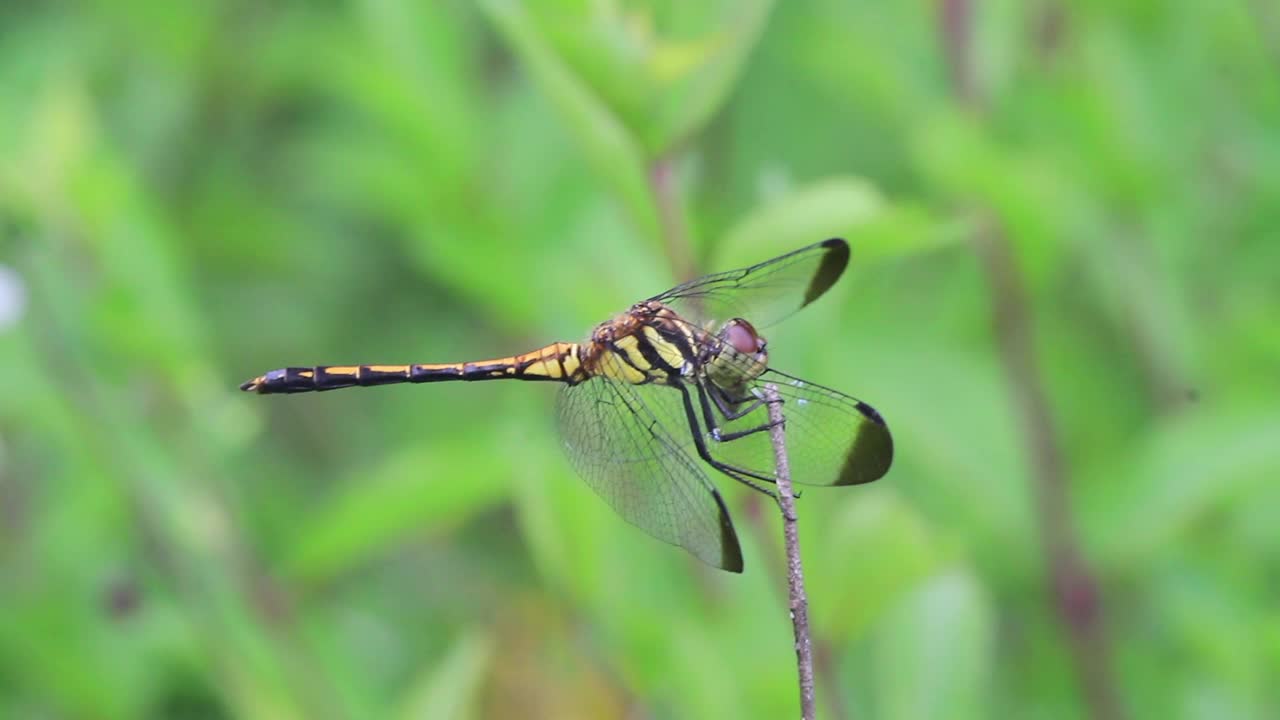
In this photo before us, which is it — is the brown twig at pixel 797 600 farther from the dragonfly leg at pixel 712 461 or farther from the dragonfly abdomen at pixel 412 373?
the dragonfly abdomen at pixel 412 373

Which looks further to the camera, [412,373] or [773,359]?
[412,373]

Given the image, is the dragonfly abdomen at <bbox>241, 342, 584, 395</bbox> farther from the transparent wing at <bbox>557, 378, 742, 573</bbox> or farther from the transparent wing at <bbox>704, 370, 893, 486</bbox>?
the transparent wing at <bbox>704, 370, 893, 486</bbox>

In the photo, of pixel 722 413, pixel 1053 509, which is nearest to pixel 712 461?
pixel 722 413

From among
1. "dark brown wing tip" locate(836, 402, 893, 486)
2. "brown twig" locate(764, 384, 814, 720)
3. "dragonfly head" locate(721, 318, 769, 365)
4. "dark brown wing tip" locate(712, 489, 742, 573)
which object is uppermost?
"dragonfly head" locate(721, 318, 769, 365)

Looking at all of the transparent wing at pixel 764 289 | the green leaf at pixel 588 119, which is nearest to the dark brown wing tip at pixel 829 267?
the transparent wing at pixel 764 289

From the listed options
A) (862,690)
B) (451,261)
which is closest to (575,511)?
(862,690)

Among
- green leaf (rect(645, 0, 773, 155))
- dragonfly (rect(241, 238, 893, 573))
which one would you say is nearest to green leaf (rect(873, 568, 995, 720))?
dragonfly (rect(241, 238, 893, 573))

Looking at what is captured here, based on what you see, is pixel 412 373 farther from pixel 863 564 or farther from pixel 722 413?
pixel 863 564
